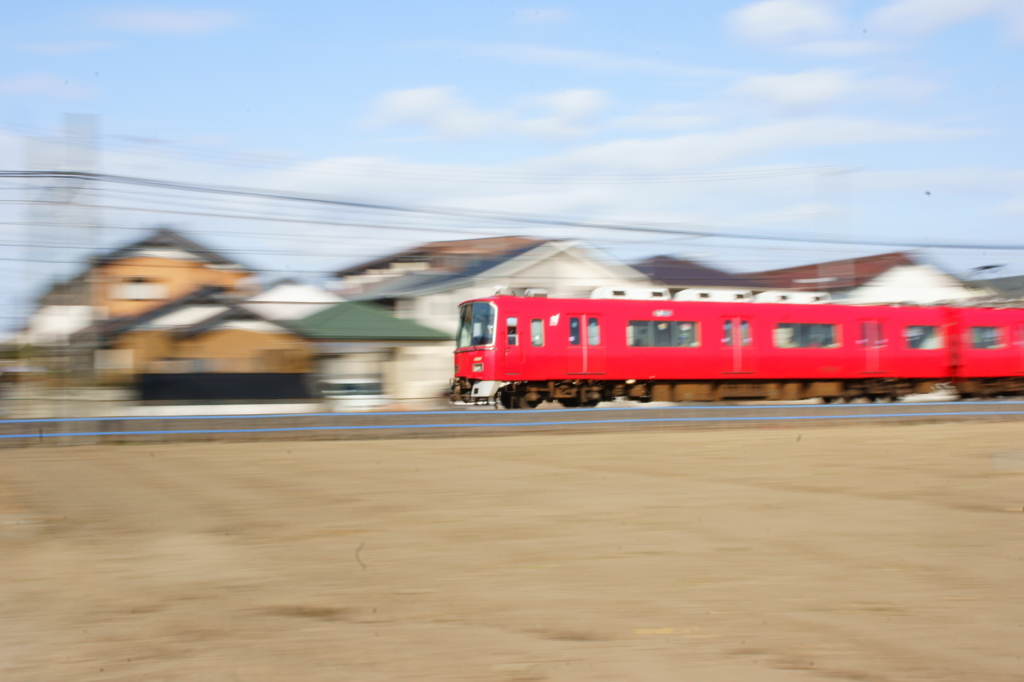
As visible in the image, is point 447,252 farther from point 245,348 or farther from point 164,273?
point 245,348

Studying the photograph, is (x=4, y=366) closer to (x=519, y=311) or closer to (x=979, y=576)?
(x=519, y=311)

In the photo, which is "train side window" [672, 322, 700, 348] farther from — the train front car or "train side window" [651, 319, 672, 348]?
the train front car

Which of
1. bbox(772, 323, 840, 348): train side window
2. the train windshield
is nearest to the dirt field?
the train windshield

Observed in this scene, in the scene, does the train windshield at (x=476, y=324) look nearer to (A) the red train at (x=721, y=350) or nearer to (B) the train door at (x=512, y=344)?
(A) the red train at (x=721, y=350)

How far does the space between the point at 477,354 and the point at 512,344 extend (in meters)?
0.91

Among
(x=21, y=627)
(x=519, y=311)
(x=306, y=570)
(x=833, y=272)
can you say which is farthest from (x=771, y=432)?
(x=833, y=272)

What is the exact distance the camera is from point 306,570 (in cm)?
573

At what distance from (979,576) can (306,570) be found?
166 inches

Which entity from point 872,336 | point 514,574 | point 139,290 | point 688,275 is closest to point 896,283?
point 688,275

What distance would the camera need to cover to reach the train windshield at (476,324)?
20.1 m

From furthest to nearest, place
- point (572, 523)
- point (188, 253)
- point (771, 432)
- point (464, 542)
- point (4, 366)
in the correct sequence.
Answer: point (188, 253), point (4, 366), point (771, 432), point (572, 523), point (464, 542)

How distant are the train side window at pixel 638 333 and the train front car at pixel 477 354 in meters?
3.35

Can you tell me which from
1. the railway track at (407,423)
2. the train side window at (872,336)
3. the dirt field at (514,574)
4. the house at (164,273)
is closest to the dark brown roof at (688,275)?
the house at (164,273)

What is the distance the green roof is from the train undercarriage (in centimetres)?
1403
